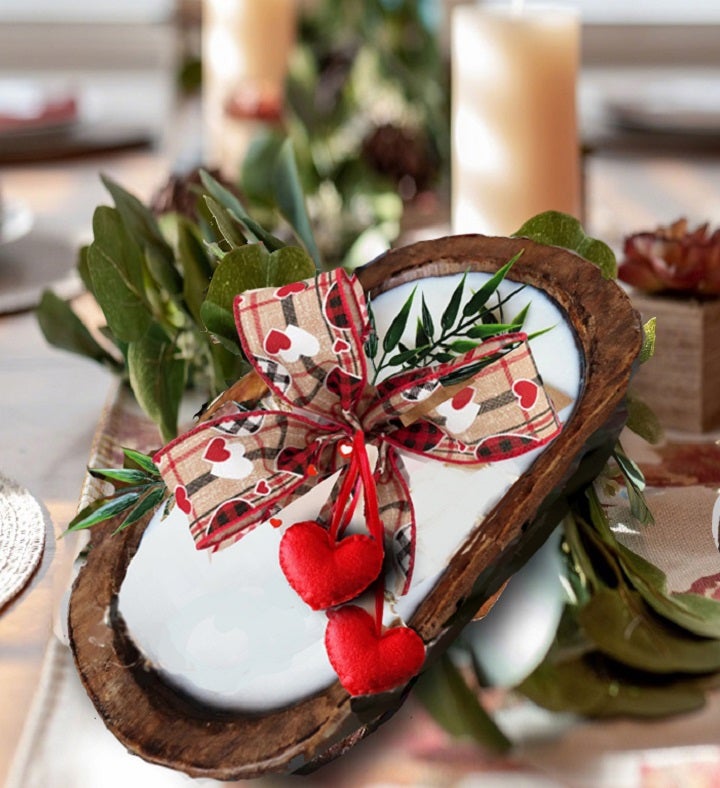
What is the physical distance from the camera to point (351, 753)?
1.16 ft

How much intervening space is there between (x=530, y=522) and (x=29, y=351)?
487mm

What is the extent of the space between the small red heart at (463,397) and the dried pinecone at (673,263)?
9.2 inches

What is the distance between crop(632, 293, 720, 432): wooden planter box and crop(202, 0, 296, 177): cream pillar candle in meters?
0.71

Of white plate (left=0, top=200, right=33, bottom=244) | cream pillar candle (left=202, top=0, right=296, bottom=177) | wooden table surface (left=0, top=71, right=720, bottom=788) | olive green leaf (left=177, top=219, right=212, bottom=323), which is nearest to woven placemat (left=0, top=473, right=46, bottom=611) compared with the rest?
wooden table surface (left=0, top=71, right=720, bottom=788)

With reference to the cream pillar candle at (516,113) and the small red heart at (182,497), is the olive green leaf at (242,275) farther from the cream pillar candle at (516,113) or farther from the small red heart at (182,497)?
the cream pillar candle at (516,113)

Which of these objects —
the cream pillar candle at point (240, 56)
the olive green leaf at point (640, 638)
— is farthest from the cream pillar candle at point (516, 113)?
the cream pillar candle at point (240, 56)

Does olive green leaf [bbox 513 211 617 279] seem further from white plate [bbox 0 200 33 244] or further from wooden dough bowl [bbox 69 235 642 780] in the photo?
white plate [bbox 0 200 33 244]

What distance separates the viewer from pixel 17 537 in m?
0.49

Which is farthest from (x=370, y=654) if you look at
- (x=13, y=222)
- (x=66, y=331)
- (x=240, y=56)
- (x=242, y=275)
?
(x=240, y=56)

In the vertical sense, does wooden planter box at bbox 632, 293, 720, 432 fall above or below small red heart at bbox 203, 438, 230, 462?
below

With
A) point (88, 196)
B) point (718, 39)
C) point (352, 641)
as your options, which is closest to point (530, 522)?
point (352, 641)

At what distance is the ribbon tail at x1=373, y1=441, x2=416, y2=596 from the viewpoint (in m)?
0.36

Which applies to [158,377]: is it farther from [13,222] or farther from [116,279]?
[13,222]

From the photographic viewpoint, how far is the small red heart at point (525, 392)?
0.35 m
